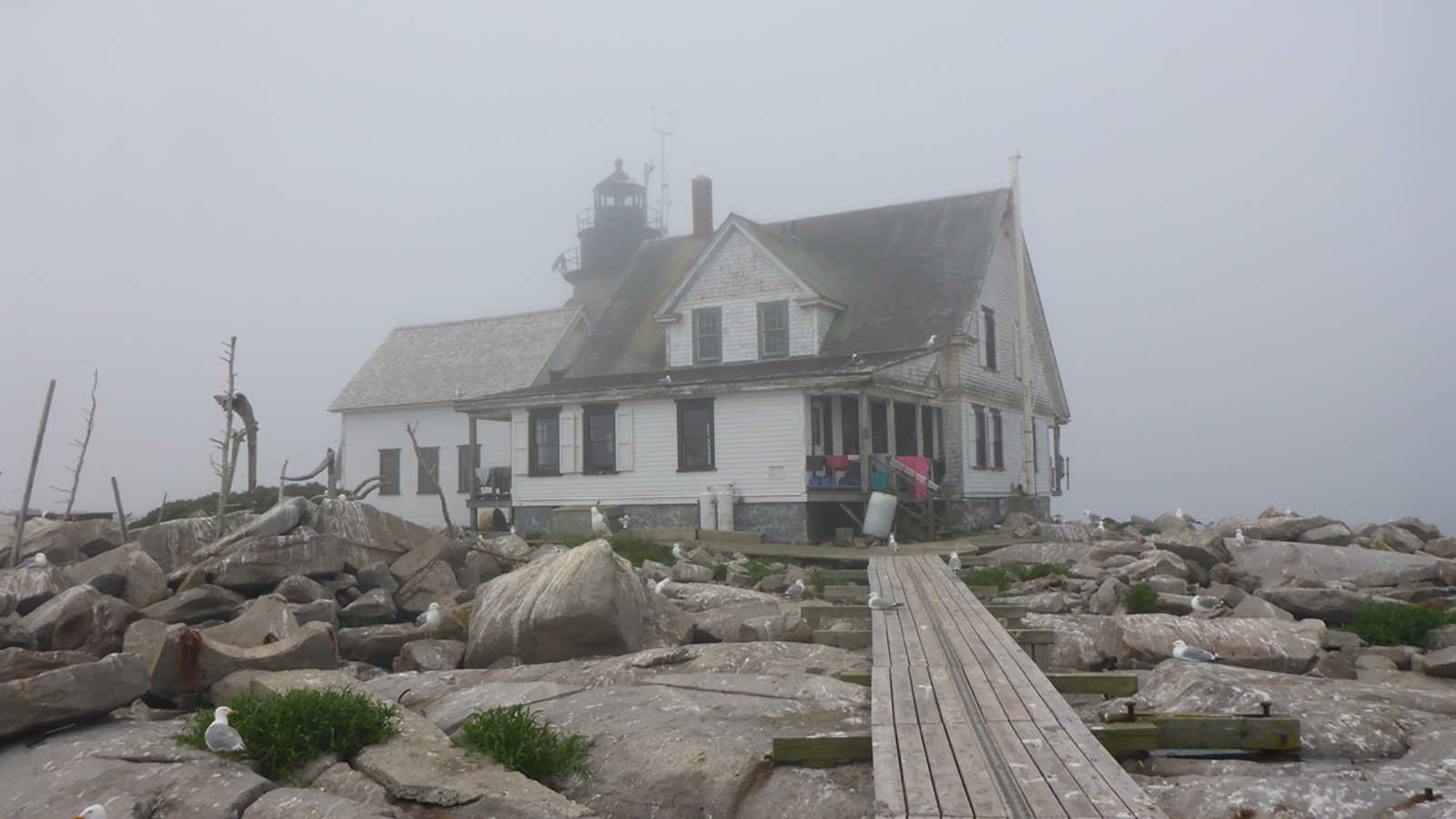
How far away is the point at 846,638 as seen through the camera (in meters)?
9.49

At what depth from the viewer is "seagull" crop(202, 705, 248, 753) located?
6.53m

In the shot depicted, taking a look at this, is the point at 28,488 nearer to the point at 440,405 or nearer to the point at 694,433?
the point at 694,433

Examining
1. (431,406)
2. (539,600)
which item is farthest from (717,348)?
(539,600)

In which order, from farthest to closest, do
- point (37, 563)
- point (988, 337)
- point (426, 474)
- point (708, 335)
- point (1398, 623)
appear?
point (426, 474) → point (988, 337) → point (708, 335) → point (37, 563) → point (1398, 623)

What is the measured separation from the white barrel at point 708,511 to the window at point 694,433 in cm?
82

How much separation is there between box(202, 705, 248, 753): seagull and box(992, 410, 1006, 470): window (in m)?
22.8

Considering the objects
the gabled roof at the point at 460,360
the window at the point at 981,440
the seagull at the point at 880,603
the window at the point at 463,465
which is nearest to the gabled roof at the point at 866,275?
the window at the point at 981,440

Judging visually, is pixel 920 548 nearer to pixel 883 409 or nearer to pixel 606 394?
pixel 883 409

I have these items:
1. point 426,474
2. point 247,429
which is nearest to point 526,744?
point 247,429

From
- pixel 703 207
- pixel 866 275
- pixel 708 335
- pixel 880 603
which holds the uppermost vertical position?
pixel 703 207

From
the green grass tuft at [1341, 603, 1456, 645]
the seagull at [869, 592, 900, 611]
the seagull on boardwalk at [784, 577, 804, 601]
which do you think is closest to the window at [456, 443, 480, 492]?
the seagull on boardwalk at [784, 577, 804, 601]

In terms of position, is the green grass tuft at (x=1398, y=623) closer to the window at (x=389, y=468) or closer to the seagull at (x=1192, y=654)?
the seagull at (x=1192, y=654)

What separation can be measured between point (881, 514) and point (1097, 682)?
13.6 metres

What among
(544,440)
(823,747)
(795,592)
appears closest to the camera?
(823,747)
